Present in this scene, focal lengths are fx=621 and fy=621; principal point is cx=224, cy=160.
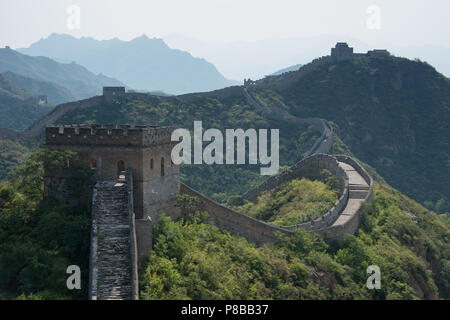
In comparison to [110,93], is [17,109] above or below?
below

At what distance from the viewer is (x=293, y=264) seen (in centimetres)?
2472

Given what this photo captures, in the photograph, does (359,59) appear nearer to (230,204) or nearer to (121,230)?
(230,204)

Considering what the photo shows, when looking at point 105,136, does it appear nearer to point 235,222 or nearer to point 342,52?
point 235,222

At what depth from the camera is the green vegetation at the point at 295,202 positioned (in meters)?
33.2

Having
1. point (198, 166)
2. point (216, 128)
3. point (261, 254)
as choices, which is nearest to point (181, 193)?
point (261, 254)

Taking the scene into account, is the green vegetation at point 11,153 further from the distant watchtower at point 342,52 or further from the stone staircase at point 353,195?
the distant watchtower at point 342,52

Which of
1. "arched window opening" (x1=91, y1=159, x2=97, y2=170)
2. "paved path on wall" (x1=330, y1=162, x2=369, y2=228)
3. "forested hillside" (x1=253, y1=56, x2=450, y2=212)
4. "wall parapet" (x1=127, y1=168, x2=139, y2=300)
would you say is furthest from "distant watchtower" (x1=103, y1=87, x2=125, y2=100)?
"wall parapet" (x1=127, y1=168, x2=139, y2=300)

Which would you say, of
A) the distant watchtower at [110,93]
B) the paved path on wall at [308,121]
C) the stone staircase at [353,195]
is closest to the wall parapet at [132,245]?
the stone staircase at [353,195]

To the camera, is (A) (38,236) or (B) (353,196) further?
(B) (353,196)

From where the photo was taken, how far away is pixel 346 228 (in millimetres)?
30672

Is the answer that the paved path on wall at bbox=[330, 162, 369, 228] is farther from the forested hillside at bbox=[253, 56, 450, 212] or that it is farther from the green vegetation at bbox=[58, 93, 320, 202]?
the forested hillside at bbox=[253, 56, 450, 212]

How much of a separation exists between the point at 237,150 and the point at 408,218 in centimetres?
3231

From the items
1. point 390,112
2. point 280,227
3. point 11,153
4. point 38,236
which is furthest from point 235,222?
point 390,112

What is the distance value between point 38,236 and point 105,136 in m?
4.30
